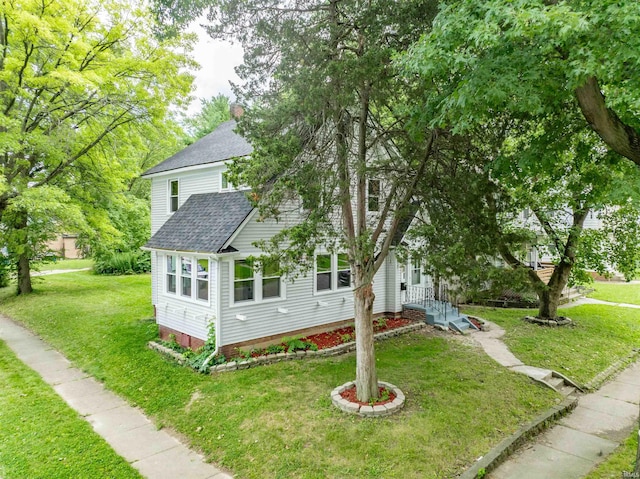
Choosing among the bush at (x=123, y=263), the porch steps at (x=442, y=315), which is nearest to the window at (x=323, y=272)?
the porch steps at (x=442, y=315)

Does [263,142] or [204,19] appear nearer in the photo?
[263,142]

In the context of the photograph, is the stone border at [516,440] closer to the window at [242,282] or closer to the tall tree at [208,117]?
the window at [242,282]

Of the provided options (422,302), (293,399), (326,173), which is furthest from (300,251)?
(422,302)

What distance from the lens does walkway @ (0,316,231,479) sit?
244 inches

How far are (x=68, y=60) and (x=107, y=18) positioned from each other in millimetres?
2577

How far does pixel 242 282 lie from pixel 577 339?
37.0 feet

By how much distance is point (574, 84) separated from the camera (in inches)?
172

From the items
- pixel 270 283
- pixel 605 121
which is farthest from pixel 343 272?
pixel 605 121

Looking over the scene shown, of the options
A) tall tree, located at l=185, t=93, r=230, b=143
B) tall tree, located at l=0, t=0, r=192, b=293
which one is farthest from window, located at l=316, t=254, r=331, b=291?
tall tree, located at l=185, t=93, r=230, b=143

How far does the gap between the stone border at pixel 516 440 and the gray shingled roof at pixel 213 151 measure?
9.80 m

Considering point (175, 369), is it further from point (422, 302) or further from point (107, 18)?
point (107, 18)

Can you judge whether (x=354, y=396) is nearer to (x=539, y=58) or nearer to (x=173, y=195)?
(x=539, y=58)

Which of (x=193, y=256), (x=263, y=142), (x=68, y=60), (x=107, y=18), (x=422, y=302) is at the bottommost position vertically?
(x=422, y=302)

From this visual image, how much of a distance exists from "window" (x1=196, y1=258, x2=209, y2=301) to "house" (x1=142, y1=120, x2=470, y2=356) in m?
A: 0.03
